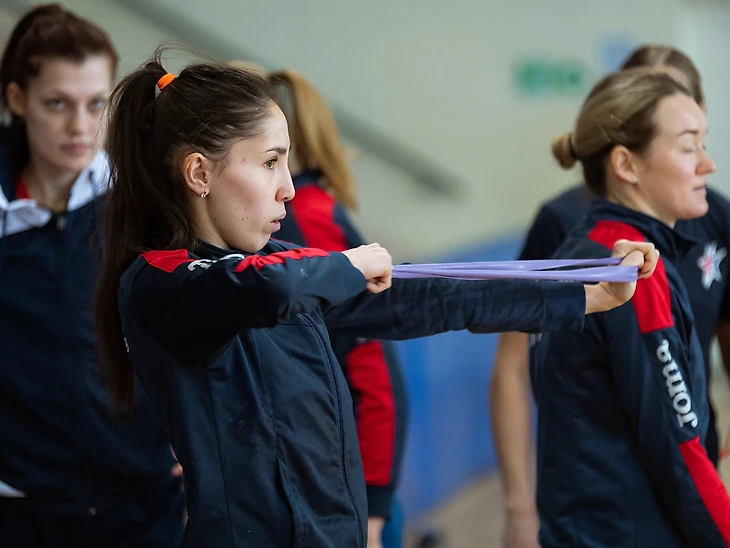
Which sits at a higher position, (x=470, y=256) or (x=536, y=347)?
(x=536, y=347)

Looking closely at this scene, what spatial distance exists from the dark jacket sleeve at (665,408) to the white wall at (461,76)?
3.57 metres

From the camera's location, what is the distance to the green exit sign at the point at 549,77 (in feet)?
19.1

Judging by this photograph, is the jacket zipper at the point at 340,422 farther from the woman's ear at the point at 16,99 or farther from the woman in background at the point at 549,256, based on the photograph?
the woman's ear at the point at 16,99

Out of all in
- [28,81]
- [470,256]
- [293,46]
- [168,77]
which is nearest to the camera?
[168,77]

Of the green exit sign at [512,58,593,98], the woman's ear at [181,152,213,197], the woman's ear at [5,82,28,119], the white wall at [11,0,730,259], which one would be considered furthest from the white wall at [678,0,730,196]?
the woman's ear at [181,152,213,197]

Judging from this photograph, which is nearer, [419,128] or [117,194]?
[117,194]

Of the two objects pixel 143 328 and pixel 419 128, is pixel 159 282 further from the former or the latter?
pixel 419 128

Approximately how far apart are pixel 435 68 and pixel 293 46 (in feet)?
2.67

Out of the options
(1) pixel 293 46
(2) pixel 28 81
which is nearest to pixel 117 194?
(2) pixel 28 81

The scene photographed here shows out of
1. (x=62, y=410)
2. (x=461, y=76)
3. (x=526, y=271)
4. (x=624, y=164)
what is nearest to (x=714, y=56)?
(x=461, y=76)

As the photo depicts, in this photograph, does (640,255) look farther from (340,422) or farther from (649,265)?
(340,422)

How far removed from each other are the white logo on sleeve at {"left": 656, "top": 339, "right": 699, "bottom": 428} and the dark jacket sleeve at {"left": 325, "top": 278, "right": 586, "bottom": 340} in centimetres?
18

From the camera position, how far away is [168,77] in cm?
158

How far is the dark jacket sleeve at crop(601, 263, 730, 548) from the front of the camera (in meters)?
1.75
